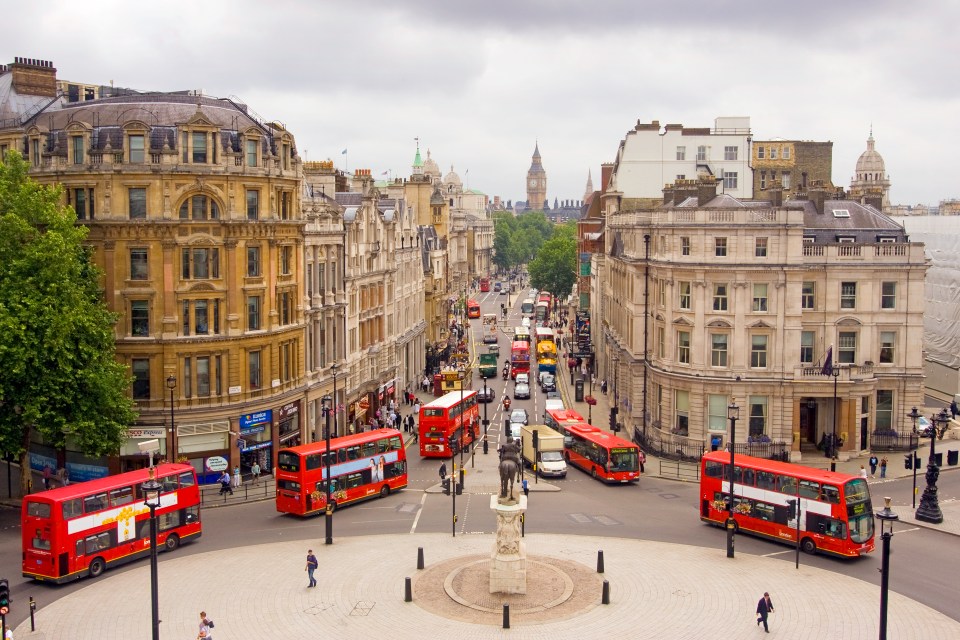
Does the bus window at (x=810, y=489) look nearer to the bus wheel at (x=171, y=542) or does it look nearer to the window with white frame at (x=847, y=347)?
the window with white frame at (x=847, y=347)

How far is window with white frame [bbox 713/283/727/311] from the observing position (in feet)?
181

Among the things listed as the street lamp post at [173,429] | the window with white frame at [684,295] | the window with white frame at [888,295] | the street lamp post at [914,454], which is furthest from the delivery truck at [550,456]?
the window with white frame at [888,295]

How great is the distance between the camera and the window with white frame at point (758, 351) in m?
54.8

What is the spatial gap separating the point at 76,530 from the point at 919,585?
29.7m

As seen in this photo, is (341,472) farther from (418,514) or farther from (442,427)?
(442,427)

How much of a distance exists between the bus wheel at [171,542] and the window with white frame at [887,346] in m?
39.5

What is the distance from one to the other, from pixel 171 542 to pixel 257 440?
1264 cm

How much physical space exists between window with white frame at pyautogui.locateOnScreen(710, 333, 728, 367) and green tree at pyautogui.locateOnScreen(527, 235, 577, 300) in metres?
96.5

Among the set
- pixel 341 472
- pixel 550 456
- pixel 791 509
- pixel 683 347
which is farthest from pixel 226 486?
pixel 683 347

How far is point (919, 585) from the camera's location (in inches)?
1345

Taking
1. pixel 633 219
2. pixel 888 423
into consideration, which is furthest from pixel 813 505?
pixel 633 219

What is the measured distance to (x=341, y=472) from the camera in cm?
4541

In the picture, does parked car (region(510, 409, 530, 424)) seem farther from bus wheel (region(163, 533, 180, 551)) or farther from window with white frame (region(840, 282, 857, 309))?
bus wheel (region(163, 533, 180, 551))

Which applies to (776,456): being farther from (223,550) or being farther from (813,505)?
(223,550)
